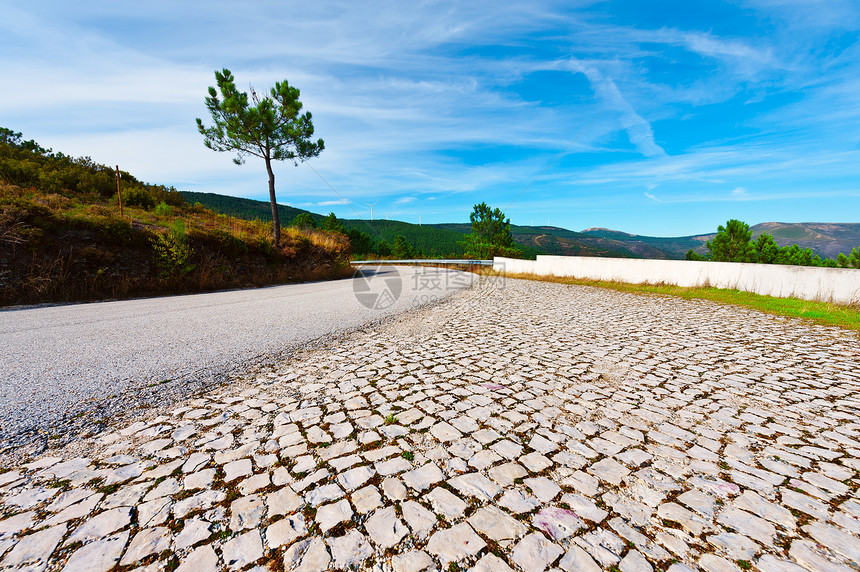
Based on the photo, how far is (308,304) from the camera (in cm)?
894

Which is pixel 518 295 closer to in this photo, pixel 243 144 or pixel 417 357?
pixel 417 357

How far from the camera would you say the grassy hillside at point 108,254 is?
27.2 ft

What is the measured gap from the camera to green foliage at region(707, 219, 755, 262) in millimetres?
29922

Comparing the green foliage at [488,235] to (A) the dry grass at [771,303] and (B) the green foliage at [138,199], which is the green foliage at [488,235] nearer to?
(A) the dry grass at [771,303]

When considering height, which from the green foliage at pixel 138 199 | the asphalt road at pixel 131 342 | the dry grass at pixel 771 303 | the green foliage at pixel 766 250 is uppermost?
the green foliage at pixel 138 199

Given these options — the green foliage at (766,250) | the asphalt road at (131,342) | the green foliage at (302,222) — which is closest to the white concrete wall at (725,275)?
the asphalt road at (131,342)

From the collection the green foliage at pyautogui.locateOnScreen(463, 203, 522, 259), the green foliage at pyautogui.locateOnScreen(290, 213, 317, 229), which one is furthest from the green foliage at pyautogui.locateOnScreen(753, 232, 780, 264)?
the green foliage at pyautogui.locateOnScreen(290, 213, 317, 229)

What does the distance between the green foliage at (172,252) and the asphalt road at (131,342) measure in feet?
6.40

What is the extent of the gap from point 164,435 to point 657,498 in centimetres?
356

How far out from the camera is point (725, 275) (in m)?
12.6

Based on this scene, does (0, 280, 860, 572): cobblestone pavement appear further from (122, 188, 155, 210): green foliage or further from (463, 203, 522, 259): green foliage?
(463, 203, 522, 259): green foliage

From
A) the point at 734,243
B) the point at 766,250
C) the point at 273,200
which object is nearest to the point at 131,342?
the point at 273,200

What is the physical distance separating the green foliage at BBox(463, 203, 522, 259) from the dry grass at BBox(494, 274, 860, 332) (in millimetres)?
16908

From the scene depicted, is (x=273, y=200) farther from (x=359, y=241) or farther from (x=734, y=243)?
(x=359, y=241)
